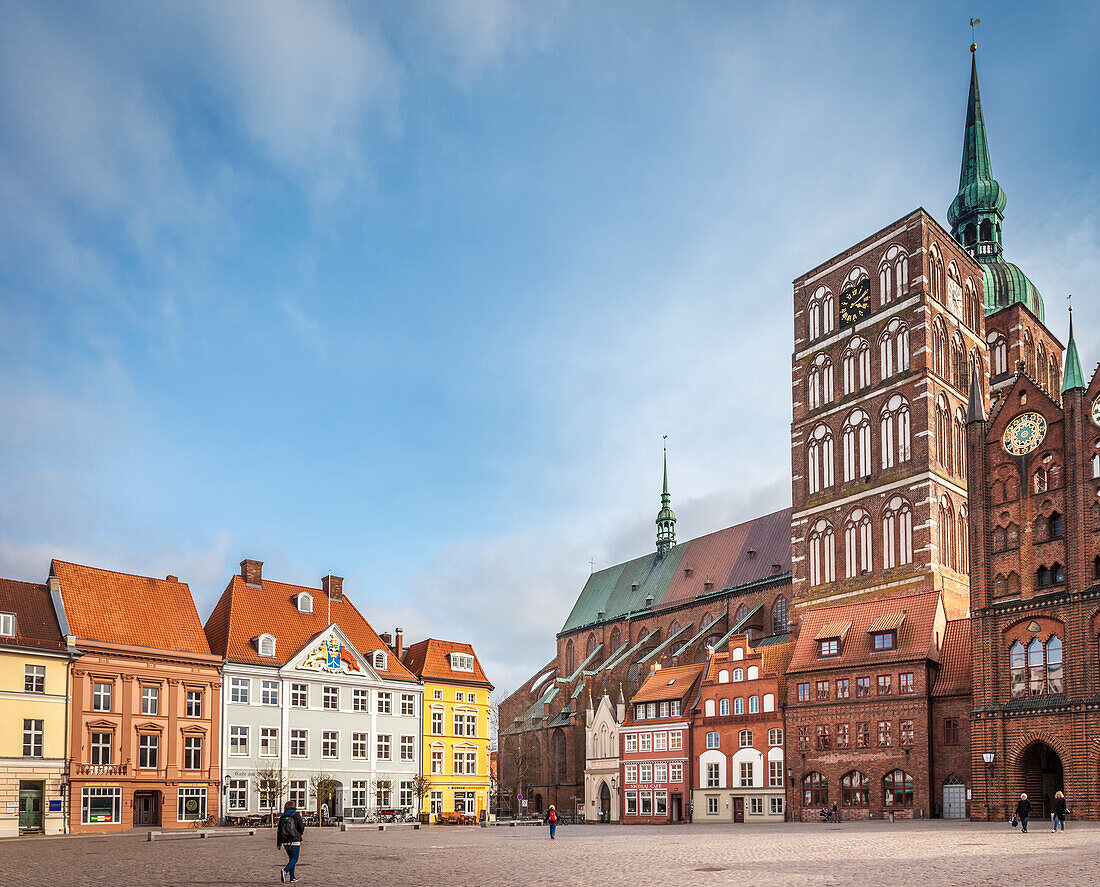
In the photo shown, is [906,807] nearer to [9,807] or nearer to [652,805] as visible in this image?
[652,805]

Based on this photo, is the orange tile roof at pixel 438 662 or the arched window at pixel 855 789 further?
the orange tile roof at pixel 438 662

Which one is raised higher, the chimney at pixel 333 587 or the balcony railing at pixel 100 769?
the chimney at pixel 333 587

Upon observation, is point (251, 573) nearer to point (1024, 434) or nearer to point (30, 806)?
point (30, 806)

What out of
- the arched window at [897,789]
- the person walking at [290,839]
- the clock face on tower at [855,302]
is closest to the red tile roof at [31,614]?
the person walking at [290,839]

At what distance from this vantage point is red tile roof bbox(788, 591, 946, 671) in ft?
180

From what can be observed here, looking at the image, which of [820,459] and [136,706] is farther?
[820,459]

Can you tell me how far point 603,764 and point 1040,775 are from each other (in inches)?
A: 1271

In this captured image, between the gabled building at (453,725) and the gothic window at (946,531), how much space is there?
2796cm

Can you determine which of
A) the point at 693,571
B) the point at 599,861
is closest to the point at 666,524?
the point at 693,571

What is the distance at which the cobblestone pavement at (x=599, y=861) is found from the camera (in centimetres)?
2030

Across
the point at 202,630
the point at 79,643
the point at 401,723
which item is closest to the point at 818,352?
the point at 401,723

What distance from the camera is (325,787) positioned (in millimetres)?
57531

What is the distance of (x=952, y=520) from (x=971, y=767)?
880 inches

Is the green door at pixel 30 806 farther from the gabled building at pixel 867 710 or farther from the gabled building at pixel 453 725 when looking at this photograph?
the gabled building at pixel 867 710
